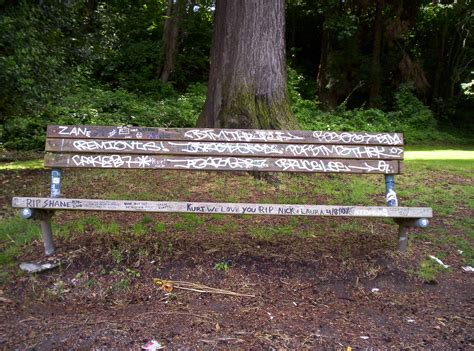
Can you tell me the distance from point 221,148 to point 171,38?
17380mm

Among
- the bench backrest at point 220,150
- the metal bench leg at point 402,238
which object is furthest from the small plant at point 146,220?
the metal bench leg at point 402,238

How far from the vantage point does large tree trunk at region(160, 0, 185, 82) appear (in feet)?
67.3

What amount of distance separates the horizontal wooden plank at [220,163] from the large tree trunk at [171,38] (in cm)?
1683

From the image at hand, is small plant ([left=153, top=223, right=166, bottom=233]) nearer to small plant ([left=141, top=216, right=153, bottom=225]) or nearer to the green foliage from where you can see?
small plant ([left=141, top=216, right=153, bottom=225])

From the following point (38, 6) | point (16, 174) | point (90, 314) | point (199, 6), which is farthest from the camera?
point (199, 6)

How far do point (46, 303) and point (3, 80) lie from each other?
156 inches

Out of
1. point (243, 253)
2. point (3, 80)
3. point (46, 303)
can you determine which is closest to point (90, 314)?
point (46, 303)

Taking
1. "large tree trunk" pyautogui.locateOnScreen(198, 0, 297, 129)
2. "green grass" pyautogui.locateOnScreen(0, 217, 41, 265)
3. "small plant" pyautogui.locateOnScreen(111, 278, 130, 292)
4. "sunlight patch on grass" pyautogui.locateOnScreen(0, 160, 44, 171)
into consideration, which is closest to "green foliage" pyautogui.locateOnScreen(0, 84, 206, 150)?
"sunlight patch on grass" pyautogui.locateOnScreen(0, 160, 44, 171)

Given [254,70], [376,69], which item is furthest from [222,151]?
[376,69]

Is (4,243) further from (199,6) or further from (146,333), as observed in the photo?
(199,6)

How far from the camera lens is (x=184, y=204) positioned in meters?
3.93

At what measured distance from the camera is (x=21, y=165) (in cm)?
955

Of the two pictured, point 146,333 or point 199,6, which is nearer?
point 146,333

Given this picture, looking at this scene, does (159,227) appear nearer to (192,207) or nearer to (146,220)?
(146,220)
